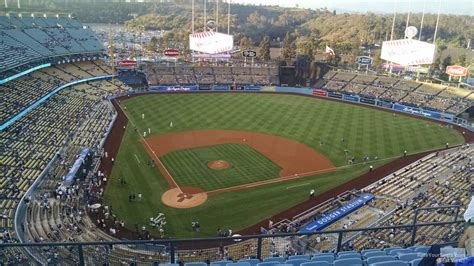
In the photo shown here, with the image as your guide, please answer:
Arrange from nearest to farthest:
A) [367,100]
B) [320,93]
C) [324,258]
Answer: [324,258] → [367,100] → [320,93]

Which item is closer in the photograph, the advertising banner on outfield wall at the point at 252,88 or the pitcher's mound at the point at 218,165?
the pitcher's mound at the point at 218,165

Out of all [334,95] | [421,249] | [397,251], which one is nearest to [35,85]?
[334,95]

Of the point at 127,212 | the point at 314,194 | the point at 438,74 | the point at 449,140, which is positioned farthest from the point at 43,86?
the point at 438,74

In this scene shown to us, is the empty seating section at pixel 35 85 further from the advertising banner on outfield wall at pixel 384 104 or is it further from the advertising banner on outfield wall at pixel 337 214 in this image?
the advertising banner on outfield wall at pixel 384 104

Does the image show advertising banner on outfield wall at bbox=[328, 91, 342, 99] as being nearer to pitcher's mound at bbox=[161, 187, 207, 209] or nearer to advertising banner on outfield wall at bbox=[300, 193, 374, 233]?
advertising banner on outfield wall at bbox=[300, 193, 374, 233]

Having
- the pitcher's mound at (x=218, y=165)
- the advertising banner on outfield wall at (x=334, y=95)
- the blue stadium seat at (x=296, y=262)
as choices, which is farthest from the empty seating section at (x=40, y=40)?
the blue stadium seat at (x=296, y=262)

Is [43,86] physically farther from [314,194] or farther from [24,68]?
[314,194]

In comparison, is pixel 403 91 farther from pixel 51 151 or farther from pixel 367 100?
pixel 51 151
